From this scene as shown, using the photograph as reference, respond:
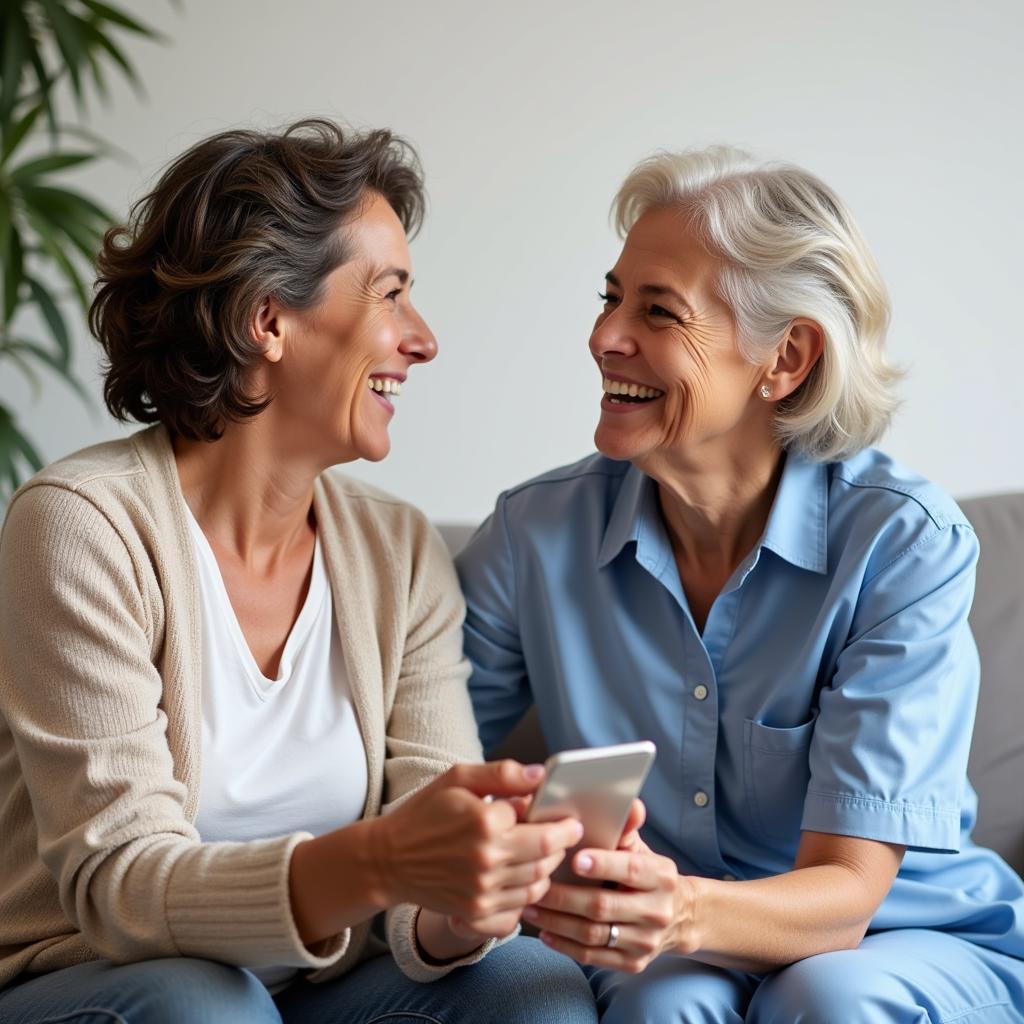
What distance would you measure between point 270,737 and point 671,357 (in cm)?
69

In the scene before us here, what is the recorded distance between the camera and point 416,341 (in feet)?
5.34

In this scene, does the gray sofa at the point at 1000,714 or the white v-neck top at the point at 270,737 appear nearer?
the white v-neck top at the point at 270,737

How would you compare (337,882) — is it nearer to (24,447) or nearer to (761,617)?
(761,617)

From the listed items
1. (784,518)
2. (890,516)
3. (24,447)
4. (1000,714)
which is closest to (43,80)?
(24,447)

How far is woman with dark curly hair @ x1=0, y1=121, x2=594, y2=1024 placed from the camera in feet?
3.96

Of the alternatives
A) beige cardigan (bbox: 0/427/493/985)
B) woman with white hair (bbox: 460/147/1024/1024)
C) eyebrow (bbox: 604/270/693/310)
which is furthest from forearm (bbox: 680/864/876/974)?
eyebrow (bbox: 604/270/693/310)

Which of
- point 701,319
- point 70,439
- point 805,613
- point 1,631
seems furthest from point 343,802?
point 70,439

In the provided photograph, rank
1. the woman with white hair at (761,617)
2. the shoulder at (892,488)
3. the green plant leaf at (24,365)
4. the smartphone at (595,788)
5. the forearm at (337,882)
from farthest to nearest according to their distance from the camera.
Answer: the green plant leaf at (24,365) < the shoulder at (892,488) < the woman with white hair at (761,617) < the forearm at (337,882) < the smartphone at (595,788)

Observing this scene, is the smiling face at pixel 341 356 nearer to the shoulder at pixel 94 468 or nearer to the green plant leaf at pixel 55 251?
the shoulder at pixel 94 468

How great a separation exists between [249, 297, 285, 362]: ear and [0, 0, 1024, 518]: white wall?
39.7 inches

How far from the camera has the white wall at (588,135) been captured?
2.44 meters

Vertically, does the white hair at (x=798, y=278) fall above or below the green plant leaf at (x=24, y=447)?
above

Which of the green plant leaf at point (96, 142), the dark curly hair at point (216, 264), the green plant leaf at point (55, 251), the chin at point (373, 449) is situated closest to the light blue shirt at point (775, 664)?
the chin at point (373, 449)

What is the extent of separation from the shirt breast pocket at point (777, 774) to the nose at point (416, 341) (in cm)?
64
